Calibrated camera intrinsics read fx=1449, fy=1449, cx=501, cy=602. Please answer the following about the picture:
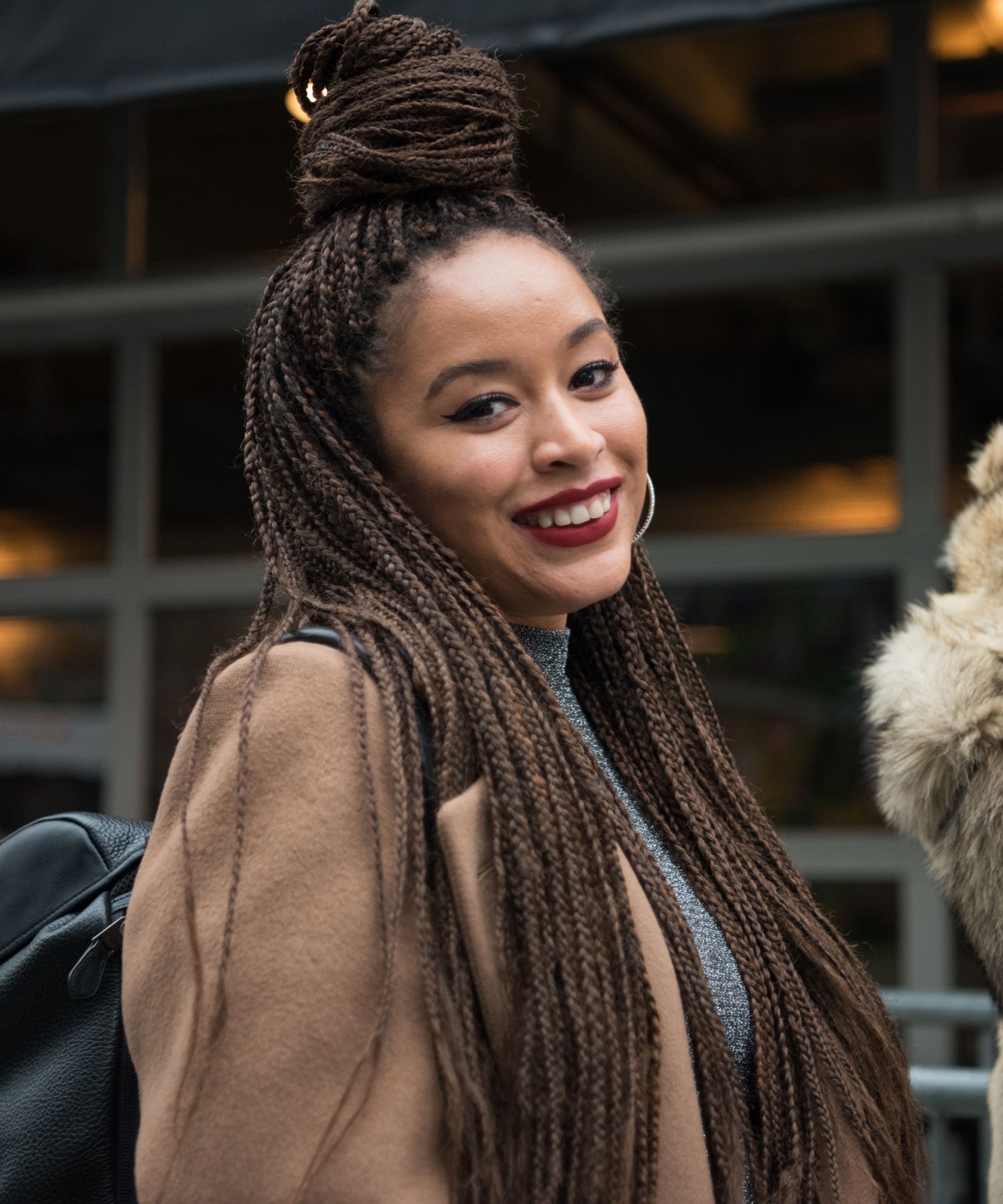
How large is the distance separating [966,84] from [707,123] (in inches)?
34.6

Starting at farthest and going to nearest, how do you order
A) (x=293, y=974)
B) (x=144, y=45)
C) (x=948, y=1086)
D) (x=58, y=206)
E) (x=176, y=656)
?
(x=58, y=206) → (x=176, y=656) → (x=144, y=45) → (x=948, y=1086) → (x=293, y=974)

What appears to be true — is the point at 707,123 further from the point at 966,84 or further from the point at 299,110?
the point at 299,110

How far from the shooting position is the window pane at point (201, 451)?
534cm

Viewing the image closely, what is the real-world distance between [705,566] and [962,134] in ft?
5.24

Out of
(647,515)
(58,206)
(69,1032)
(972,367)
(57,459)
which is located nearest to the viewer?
(69,1032)

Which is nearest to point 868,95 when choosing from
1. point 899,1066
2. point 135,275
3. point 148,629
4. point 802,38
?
point 802,38

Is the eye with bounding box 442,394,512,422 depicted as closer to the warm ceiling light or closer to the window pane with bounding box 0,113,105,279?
the warm ceiling light

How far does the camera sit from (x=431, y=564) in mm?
1611

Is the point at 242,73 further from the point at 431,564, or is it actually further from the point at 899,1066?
the point at 899,1066

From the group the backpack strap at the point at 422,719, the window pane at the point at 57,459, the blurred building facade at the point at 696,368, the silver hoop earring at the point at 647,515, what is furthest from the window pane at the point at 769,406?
the backpack strap at the point at 422,719

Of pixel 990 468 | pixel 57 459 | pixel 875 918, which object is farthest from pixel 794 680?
pixel 57 459

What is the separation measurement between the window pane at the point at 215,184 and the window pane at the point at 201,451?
372 millimetres

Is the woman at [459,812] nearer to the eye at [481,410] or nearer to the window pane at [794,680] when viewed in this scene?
the eye at [481,410]

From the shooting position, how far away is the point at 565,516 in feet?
5.57
